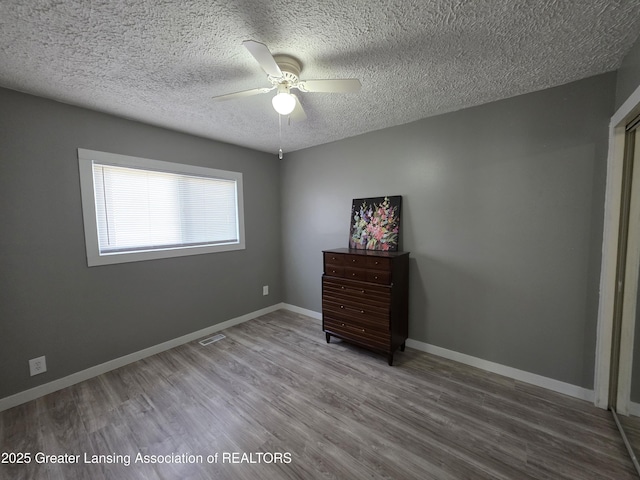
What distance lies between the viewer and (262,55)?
122 cm

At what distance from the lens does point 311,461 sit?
147cm

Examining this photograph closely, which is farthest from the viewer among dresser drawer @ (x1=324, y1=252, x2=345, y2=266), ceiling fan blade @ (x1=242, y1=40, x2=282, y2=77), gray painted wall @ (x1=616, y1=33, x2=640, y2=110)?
dresser drawer @ (x1=324, y1=252, x2=345, y2=266)

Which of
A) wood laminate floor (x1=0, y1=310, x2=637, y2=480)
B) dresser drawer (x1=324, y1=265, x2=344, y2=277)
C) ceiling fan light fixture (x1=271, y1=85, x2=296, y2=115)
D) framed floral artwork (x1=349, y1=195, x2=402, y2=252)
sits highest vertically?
ceiling fan light fixture (x1=271, y1=85, x2=296, y2=115)

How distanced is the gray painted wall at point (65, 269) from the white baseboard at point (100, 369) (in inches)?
1.8

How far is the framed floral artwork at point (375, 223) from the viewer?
9.12ft

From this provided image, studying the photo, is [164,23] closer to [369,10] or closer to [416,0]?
[369,10]

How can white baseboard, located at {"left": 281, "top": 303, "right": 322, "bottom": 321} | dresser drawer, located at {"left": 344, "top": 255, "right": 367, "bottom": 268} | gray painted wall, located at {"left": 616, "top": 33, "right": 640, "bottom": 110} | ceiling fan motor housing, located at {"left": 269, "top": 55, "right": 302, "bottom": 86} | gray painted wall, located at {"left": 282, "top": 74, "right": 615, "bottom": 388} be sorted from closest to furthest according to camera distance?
gray painted wall, located at {"left": 616, "top": 33, "right": 640, "bottom": 110}
ceiling fan motor housing, located at {"left": 269, "top": 55, "right": 302, "bottom": 86}
gray painted wall, located at {"left": 282, "top": 74, "right": 615, "bottom": 388}
dresser drawer, located at {"left": 344, "top": 255, "right": 367, "bottom": 268}
white baseboard, located at {"left": 281, "top": 303, "right": 322, "bottom": 321}

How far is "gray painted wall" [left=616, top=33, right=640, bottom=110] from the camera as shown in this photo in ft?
4.61

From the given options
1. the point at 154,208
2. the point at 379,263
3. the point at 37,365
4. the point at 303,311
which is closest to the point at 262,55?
the point at 379,263

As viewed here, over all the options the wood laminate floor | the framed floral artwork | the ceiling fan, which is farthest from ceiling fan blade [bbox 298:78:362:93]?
→ the wood laminate floor

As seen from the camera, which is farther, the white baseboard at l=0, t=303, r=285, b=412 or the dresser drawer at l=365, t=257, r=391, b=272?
the dresser drawer at l=365, t=257, r=391, b=272

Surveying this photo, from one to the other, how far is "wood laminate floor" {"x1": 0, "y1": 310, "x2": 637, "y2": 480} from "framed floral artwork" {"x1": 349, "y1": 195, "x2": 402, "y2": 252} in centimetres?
126

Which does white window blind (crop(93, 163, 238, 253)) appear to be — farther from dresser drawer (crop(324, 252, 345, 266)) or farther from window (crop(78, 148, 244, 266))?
dresser drawer (crop(324, 252, 345, 266))

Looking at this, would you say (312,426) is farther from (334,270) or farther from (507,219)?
(507,219)
